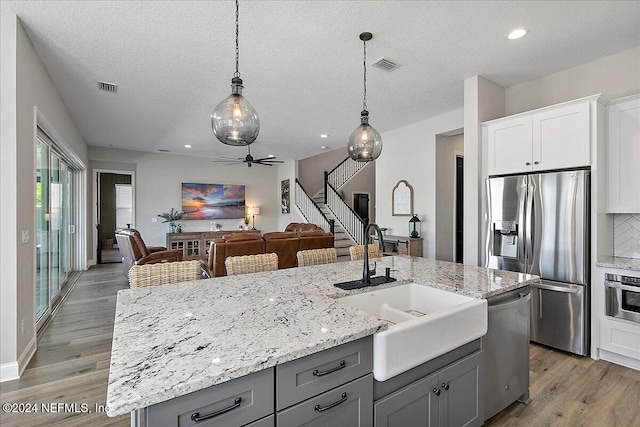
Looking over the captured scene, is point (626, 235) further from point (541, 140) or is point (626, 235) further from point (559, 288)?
point (541, 140)

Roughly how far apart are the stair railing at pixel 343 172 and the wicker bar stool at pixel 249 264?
6914 millimetres

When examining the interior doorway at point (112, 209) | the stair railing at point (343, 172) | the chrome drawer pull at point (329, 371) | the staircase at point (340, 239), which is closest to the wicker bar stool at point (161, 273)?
the chrome drawer pull at point (329, 371)

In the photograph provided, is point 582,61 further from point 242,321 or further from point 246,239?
point 246,239

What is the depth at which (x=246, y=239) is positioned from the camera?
5.18 m

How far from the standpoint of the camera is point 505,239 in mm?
3475

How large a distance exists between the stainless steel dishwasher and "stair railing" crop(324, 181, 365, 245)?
18.1 ft

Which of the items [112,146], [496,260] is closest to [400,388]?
[496,260]

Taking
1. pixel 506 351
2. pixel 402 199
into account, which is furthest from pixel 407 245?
pixel 506 351

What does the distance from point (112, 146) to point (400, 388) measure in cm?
863

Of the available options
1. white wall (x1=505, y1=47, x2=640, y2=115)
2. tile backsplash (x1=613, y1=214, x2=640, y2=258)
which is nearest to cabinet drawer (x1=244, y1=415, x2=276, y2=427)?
tile backsplash (x1=613, y1=214, x2=640, y2=258)

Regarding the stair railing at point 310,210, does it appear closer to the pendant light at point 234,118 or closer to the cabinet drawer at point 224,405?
the pendant light at point 234,118

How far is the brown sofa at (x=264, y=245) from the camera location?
4945 mm

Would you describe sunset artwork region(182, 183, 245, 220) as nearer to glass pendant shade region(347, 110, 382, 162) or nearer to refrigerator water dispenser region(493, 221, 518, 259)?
glass pendant shade region(347, 110, 382, 162)

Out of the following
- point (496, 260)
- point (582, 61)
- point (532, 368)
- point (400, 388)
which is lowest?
point (532, 368)
